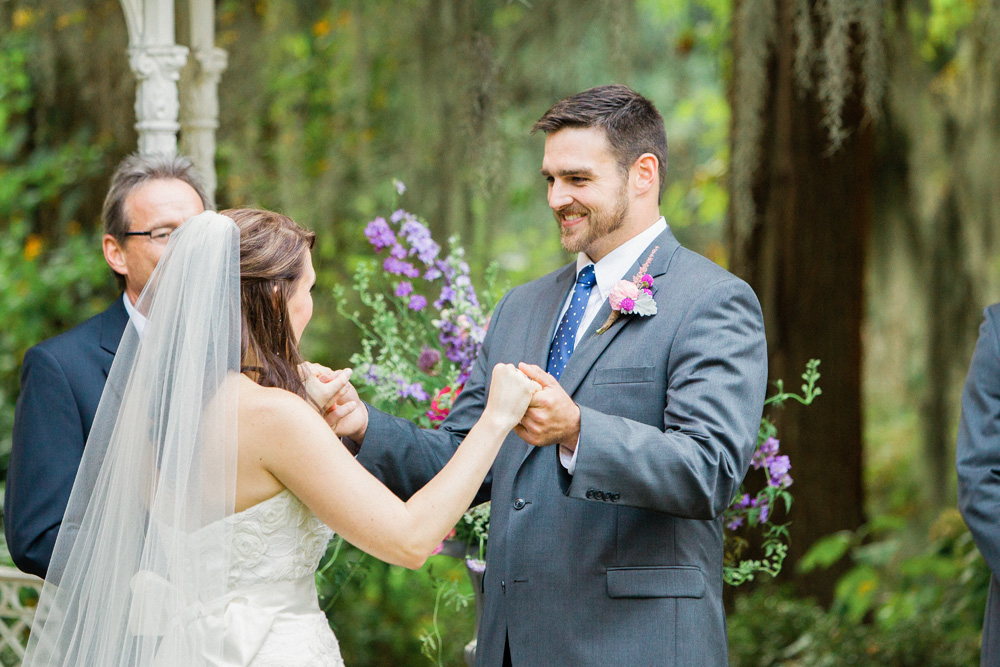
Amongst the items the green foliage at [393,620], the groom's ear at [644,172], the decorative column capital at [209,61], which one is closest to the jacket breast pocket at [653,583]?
the groom's ear at [644,172]

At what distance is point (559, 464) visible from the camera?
2.02m

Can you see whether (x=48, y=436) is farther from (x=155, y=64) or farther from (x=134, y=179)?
(x=155, y=64)

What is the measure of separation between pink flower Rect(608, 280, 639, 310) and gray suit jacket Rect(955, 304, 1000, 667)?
3.14ft

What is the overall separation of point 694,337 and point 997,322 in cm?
94

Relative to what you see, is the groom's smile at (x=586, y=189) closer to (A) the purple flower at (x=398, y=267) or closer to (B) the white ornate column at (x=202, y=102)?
(A) the purple flower at (x=398, y=267)

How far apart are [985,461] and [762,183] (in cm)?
254

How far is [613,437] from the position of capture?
1935mm

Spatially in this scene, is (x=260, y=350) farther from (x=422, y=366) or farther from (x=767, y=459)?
(x=767, y=459)

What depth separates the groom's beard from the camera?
2344 mm

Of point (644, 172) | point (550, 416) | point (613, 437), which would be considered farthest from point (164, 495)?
point (644, 172)

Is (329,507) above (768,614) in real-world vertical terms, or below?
above

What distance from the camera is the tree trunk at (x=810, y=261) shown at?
4695 mm

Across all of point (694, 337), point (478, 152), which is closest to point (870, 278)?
point (478, 152)

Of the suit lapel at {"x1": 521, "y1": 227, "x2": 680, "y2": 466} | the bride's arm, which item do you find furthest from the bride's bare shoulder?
the suit lapel at {"x1": 521, "y1": 227, "x2": 680, "y2": 466}
